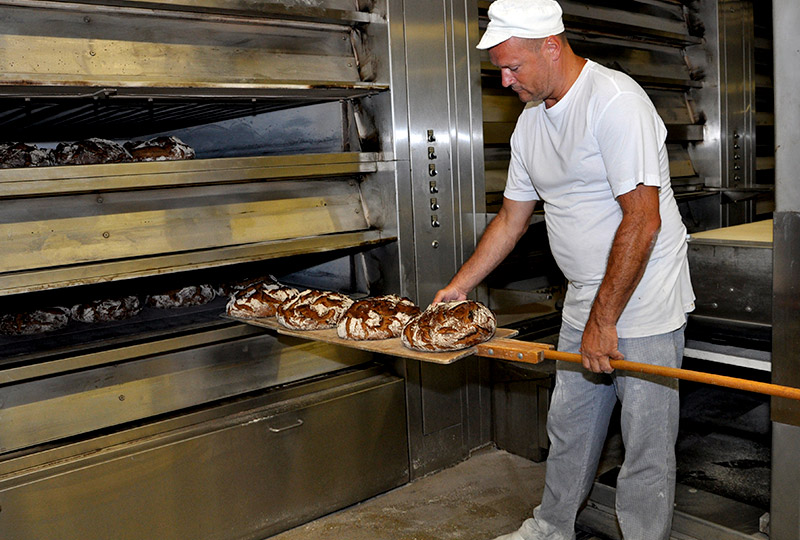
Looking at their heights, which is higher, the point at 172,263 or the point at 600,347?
the point at 172,263

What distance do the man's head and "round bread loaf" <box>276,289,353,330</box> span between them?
3.29 ft

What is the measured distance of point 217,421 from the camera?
269 cm

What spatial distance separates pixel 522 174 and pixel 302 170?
86cm

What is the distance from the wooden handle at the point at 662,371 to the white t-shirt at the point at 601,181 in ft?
0.92

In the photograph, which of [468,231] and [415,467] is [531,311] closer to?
[468,231]

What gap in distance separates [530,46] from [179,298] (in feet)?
6.46

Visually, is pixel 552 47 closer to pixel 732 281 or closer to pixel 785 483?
pixel 732 281

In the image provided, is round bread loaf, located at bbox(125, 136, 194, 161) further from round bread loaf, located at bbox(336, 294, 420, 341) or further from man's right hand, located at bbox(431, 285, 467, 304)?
man's right hand, located at bbox(431, 285, 467, 304)

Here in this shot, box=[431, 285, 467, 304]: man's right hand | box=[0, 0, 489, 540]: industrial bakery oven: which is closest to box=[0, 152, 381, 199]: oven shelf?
box=[0, 0, 489, 540]: industrial bakery oven

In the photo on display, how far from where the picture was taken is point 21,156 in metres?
2.66

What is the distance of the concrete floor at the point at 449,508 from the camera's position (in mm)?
2771

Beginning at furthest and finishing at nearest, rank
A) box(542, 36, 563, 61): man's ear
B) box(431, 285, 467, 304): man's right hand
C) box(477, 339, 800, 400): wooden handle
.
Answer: box(431, 285, 467, 304): man's right hand, box(542, 36, 563, 61): man's ear, box(477, 339, 800, 400): wooden handle

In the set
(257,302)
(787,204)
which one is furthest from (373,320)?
(787,204)

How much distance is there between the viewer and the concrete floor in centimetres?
277
